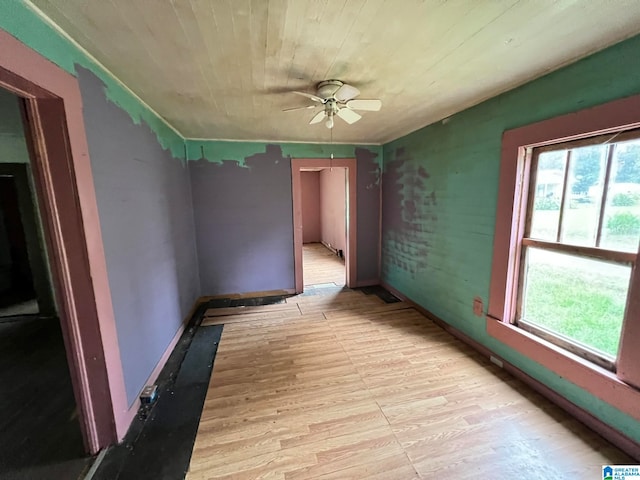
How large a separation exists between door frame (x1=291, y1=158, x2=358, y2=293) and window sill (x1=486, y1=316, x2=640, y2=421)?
89.1 inches

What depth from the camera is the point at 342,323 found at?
10.2 ft

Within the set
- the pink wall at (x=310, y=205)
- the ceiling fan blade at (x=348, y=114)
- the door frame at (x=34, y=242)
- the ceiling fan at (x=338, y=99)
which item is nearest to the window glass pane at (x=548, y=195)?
the ceiling fan at (x=338, y=99)

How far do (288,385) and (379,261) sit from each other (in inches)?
108

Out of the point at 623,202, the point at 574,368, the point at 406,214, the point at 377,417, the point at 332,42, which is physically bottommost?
the point at 377,417

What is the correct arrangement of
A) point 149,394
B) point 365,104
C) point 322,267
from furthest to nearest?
1. point 322,267
2. point 365,104
3. point 149,394

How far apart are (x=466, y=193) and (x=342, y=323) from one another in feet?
6.40

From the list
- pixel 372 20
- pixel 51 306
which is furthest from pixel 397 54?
pixel 51 306

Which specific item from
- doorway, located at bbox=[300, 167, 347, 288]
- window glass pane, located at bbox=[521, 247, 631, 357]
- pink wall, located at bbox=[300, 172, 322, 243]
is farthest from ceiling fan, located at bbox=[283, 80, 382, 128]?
pink wall, located at bbox=[300, 172, 322, 243]

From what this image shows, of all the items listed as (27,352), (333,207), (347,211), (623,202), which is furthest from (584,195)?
(333,207)

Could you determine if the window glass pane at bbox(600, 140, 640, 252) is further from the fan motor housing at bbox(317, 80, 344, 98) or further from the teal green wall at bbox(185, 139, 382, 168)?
the teal green wall at bbox(185, 139, 382, 168)

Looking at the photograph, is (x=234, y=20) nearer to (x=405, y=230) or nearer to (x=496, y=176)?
(x=496, y=176)

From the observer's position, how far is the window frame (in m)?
1.44

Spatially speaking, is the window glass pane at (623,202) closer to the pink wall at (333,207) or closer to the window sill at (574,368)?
the window sill at (574,368)

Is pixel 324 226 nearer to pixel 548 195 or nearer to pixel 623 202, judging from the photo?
pixel 548 195
